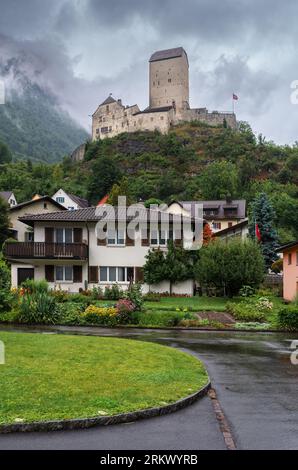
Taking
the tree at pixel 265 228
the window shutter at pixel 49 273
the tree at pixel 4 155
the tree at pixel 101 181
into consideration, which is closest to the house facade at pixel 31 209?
the window shutter at pixel 49 273

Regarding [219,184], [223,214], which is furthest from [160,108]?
[223,214]

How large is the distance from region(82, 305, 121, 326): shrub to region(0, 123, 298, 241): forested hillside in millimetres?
51996

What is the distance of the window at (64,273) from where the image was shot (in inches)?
1417

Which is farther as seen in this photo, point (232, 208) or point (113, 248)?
point (232, 208)

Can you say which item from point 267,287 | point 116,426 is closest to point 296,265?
Answer: point 267,287

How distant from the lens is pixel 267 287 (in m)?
40.2

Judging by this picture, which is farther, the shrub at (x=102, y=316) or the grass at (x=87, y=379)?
the shrub at (x=102, y=316)

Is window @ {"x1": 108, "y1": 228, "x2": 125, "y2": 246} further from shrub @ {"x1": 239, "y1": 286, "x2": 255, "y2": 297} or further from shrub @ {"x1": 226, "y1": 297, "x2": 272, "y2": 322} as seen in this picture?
shrub @ {"x1": 226, "y1": 297, "x2": 272, "y2": 322}

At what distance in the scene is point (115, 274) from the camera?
35.9 m

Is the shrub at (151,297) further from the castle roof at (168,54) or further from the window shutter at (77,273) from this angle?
the castle roof at (168,54)

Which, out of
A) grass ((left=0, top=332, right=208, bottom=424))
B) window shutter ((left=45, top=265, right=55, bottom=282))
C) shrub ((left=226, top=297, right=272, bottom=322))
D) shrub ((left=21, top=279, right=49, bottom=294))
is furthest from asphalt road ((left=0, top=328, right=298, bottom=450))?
window shutter ((left=45, top=265, right=55, bottom=282))

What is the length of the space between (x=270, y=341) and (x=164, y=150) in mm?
113878
